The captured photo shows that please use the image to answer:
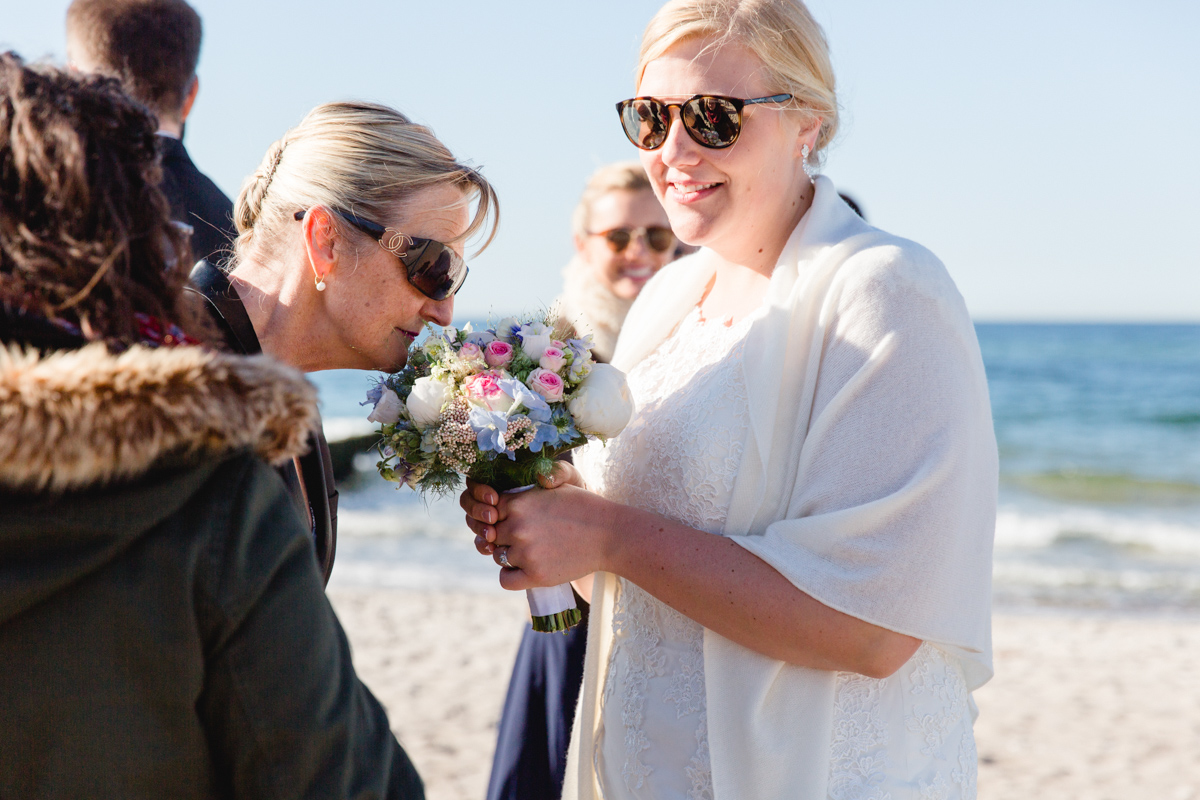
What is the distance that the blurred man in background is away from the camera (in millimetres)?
3365

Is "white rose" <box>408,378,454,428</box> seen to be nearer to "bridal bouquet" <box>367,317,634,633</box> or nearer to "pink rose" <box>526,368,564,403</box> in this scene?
"bridal bouquet" <box>367,317,634,633</box>

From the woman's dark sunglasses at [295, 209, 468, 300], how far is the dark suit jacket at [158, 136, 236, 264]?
691 millimetres

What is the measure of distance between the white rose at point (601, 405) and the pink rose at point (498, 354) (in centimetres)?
21

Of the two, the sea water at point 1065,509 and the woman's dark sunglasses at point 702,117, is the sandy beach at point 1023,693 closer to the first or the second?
the sea water at point 1065,509

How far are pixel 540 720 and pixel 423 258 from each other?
205 cm

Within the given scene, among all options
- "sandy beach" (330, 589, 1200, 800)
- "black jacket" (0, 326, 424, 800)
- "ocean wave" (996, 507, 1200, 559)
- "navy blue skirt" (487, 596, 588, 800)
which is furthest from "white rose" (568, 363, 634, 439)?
"ocean wave" (996, 507, 1200, 559)

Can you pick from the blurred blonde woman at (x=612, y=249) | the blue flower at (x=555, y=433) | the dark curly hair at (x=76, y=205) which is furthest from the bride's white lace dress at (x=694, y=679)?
the blurred blonde woman at (x=612, y=249)

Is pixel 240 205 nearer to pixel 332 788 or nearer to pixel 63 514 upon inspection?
pixel 63 514

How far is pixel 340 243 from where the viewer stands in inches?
97.6

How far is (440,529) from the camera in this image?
14.3 metres

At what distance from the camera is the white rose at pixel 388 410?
8.07 ft

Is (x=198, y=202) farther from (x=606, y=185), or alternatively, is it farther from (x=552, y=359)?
(x=606, y=185)

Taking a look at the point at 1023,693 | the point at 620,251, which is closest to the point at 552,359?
the point at 620,251

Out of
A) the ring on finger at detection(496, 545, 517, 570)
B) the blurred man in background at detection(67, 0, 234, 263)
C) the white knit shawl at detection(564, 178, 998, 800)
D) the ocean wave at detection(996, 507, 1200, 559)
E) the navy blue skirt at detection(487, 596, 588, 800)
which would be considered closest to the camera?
the white knit shawl at detection(564, 178, 998, 800)
